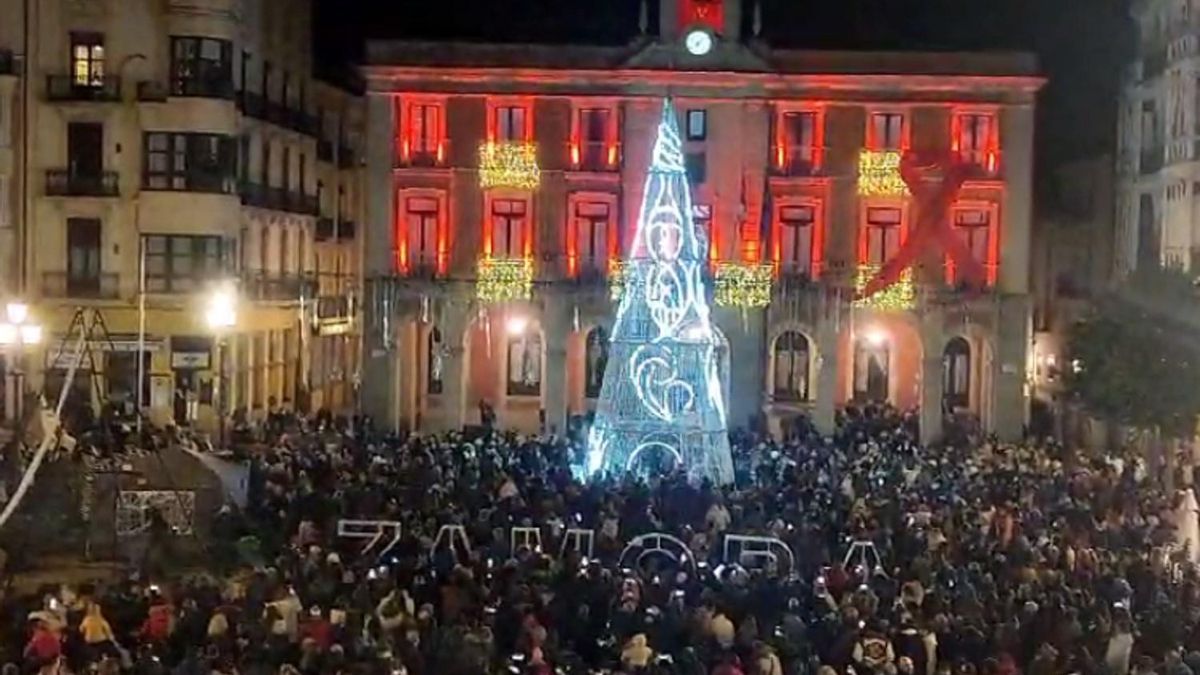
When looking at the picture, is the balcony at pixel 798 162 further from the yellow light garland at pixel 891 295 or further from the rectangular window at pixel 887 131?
the yellow light garland at pixel 891 295

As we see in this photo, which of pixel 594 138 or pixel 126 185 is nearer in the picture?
pixel 126 185

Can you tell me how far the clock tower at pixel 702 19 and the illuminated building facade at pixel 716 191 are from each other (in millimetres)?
59

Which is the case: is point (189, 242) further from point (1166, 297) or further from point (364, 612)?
point (364, 612)

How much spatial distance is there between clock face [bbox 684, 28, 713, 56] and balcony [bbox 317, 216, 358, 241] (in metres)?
14.0

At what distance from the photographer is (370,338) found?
53781mm

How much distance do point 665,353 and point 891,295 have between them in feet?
71.0

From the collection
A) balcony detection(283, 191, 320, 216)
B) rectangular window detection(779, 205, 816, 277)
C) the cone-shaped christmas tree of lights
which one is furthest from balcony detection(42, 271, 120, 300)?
rectangular window detection(779, 205, 816, 277)

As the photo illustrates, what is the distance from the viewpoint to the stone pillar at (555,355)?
53.7m

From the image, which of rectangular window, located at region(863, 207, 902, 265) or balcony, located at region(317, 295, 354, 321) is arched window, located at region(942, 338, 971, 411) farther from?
balcony, located at region(317, 295, 354, 321)

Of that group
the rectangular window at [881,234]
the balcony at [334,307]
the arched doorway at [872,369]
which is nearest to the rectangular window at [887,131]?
the rectangular window at [881,234]

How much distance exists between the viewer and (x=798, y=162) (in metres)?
54.2

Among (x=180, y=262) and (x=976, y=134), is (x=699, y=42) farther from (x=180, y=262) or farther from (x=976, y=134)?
(x=180, y=262)

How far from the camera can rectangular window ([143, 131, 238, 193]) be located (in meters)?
46.2

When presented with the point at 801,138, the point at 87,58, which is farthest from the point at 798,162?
the point at 87,58
